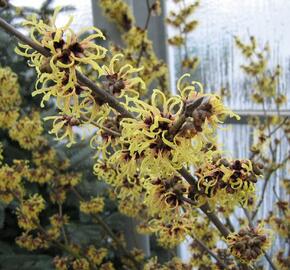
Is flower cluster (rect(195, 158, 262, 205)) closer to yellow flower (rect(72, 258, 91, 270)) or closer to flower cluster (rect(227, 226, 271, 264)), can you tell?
flower cluster (rect(227, 226, 271, 264))

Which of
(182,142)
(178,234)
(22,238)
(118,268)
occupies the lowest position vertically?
(118,268)

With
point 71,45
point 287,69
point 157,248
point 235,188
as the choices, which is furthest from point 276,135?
point 71,45

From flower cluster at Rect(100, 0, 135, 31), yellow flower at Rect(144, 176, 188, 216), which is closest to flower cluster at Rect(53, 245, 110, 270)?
yellow flower at Rect(144, 176, 188, 216)

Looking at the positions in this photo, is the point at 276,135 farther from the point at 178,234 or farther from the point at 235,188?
the point at 235,188

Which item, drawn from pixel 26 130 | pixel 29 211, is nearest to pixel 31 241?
pixel 29 211

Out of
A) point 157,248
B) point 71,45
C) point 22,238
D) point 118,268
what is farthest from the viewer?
point 157,248

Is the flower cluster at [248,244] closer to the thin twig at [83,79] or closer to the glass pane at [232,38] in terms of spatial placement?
the thin twig at [83,79]

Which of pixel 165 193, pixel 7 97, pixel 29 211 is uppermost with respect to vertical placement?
pixel 7 97

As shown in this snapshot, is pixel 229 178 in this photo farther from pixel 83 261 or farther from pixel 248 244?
pixel 83 261
